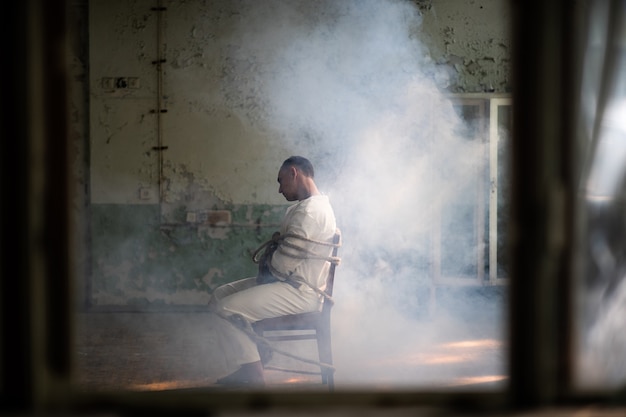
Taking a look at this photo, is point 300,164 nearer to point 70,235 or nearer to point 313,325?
point 313,325

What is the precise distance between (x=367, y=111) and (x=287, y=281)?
116 inches

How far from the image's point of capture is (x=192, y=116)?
6328 millimetres

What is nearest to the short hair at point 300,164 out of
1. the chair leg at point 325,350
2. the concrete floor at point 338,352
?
the chair leg at point 325,350

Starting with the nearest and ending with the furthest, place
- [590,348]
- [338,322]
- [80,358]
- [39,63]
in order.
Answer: [39,63] < [590,348] < [80,358] < [338,322]

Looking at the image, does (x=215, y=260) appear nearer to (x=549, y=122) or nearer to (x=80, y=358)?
(x=80, y=358)

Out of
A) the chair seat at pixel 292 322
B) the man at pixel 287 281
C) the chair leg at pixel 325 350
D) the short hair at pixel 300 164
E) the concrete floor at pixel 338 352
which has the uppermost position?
the short hair at pixel 300 164

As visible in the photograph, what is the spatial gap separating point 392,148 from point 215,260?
199cm

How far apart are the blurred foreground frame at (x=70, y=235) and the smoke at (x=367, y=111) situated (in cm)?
486

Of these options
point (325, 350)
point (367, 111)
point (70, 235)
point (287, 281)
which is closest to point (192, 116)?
point (367, 111)

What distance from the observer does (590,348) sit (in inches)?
56.6

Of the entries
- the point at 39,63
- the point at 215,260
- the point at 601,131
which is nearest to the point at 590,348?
the point at 601,131

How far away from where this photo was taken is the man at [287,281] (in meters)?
3.64

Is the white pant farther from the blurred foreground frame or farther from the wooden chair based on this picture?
the blurred foreground frame

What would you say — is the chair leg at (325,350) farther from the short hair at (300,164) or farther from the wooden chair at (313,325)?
the short hair at (300,164)
